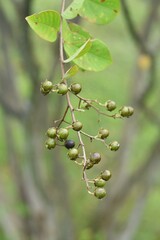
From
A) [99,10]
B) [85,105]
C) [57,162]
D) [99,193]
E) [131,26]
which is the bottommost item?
[57,162]

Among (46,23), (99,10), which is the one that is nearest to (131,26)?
(99,10)

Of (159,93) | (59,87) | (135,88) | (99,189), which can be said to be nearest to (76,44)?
(59,87)

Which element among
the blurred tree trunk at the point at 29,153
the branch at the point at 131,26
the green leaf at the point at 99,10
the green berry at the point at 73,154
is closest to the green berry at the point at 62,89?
the green berry at the point at 73,154

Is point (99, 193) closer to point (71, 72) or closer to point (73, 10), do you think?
point (71, 72)

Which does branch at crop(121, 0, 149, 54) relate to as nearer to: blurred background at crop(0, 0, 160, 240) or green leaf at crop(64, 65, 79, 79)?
blurred background at crop(0, 0, 160, 240)

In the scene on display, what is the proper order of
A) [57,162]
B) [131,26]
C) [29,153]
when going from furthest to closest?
[57,162]
[29,153]
[131,26]

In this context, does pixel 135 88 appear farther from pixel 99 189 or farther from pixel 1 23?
pixel 99 189

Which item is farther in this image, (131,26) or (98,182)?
(131,26)

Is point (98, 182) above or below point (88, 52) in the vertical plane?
below
